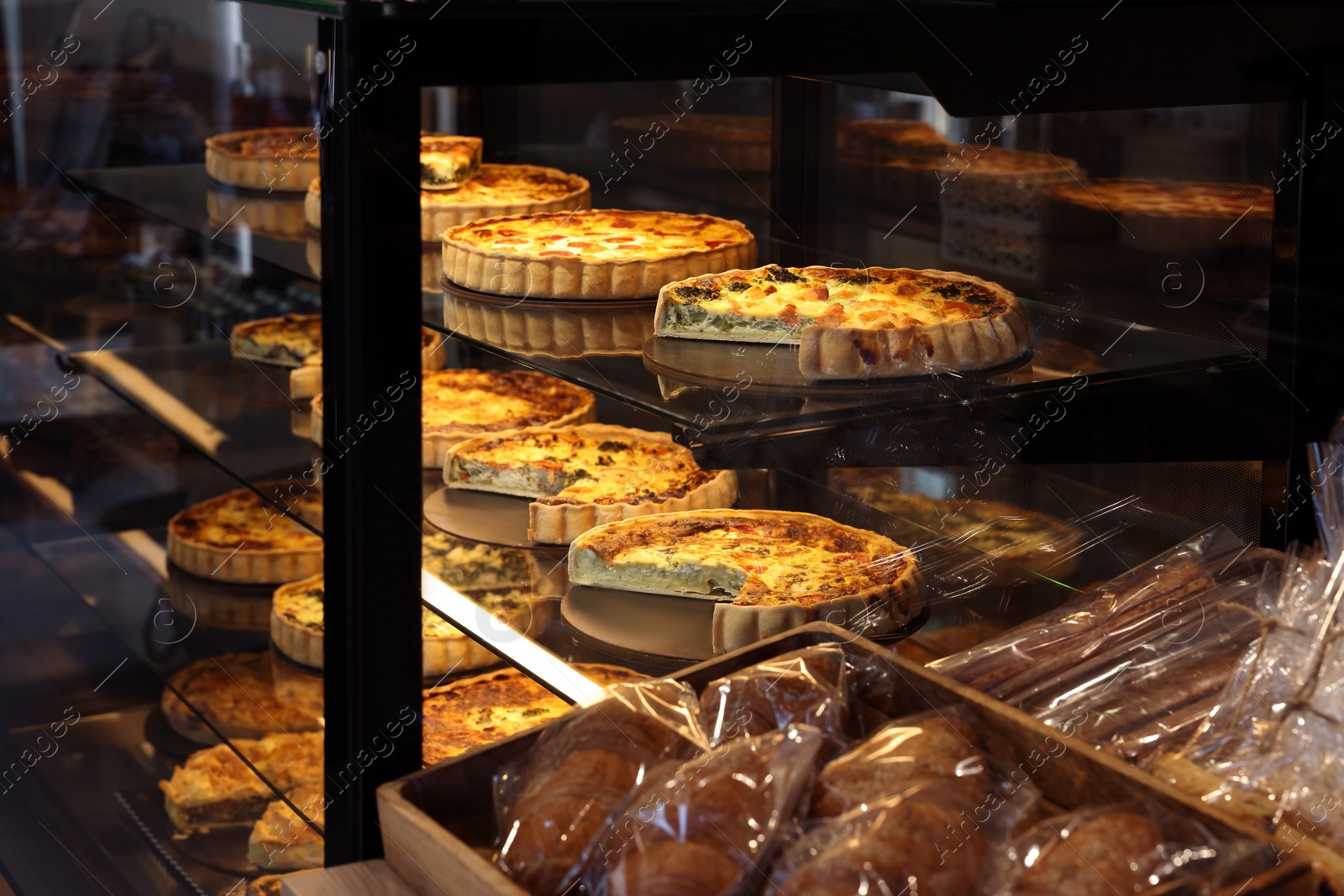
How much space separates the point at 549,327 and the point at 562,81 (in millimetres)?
584

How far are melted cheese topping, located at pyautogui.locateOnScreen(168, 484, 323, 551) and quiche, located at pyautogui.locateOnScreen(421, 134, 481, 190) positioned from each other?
78 cm

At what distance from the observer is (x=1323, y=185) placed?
5.41 feet

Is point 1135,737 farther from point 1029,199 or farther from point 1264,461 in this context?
point 1029,199

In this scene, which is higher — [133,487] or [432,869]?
[432,869]

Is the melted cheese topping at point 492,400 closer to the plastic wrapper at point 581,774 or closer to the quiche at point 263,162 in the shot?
the quiche at point 263,162

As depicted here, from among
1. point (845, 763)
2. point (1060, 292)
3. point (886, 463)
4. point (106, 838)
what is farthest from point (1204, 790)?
point (106, 838)

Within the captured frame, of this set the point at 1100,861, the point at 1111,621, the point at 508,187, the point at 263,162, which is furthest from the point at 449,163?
the point at 1100,861

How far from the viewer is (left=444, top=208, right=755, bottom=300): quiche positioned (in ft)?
6.29

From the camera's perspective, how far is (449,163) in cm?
279

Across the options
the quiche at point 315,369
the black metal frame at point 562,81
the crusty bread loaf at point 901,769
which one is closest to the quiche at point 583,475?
the quiche at point 315,369

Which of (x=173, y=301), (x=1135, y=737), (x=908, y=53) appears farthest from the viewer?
(x=173, y=301)

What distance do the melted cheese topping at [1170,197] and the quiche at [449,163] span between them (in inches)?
47.7

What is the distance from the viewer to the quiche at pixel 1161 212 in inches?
77.7

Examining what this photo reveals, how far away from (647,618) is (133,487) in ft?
8.22
